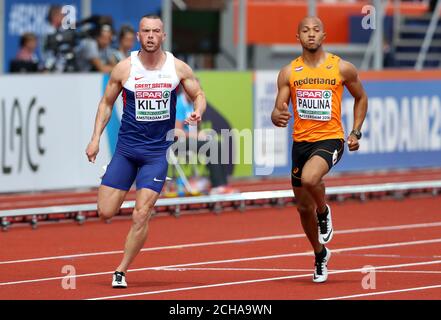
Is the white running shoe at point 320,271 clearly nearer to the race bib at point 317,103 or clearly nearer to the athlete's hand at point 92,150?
the race bib at point 317,103

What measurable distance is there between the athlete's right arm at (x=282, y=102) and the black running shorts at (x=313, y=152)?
0.30 metres

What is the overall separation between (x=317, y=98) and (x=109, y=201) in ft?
6.67

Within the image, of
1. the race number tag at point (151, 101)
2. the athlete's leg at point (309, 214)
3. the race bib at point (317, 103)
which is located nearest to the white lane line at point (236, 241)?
the race number tag at point (151, 101)

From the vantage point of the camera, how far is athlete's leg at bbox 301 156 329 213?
11.8 meters

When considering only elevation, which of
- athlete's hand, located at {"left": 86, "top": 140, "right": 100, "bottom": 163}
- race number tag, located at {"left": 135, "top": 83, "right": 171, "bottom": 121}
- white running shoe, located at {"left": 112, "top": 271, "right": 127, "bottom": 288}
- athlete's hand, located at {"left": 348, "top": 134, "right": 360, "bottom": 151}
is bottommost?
white running shoe, located at {"left": 112, "top": 271, "right": 127, "bottom": 288}

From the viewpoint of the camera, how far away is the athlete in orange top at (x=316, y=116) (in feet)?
39.2

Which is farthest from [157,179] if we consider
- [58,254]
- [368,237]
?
[368,237]

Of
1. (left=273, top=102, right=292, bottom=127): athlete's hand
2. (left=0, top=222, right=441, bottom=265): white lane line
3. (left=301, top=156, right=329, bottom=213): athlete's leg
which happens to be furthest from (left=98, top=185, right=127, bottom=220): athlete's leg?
(left=0, top=222, right=441, bottom=265): white lane line

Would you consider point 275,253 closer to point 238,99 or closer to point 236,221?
point 236,221

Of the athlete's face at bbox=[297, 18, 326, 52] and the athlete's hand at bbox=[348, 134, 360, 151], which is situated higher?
the athlete's face at bbox=[297, 18, 326, 52]

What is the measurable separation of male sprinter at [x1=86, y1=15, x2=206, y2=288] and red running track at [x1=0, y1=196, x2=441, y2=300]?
33.1 inches

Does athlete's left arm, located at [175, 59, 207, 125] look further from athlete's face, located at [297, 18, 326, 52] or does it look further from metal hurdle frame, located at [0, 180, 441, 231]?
Answer: metal hurdle frame, located at [0, 180, 441, 231]

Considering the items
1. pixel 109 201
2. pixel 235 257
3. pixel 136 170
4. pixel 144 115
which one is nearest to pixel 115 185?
pixel 109 201

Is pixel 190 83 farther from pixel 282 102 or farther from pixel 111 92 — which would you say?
pixel 282 102
